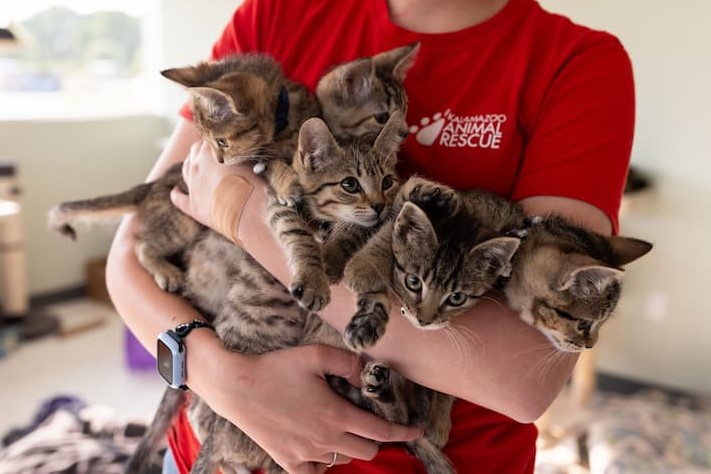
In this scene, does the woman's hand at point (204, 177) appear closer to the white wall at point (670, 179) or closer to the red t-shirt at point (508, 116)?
the red t-shirt at point (508, 116)

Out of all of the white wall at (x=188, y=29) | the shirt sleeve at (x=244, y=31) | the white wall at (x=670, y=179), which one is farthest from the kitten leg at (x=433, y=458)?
the white wall at (x=188, y=29)

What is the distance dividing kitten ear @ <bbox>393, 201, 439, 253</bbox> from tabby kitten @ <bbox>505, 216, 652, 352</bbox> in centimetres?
18

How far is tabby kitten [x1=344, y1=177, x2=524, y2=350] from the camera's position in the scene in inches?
39.6

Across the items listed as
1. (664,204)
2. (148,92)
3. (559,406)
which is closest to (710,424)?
(559,406)

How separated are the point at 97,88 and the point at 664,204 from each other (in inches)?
144

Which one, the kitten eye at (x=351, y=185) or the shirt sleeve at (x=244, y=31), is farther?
the shirt sleeve at (x=244, y=31)

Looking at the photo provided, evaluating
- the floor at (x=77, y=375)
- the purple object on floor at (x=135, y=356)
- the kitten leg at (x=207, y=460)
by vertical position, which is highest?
the kitten leg at (x=207, y=460)

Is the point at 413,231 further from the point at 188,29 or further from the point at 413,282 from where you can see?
the point at 188,29

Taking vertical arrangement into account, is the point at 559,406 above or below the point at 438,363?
below

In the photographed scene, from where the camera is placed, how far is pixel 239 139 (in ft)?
4.30

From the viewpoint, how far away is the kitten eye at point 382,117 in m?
1.25

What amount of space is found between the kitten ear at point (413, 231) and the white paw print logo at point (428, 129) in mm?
187

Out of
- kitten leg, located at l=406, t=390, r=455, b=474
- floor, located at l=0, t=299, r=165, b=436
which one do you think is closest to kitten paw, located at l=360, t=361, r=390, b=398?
kitten leg, located at l=406, t=390, r=455, b=474

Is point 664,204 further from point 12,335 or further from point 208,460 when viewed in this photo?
point 12,335
